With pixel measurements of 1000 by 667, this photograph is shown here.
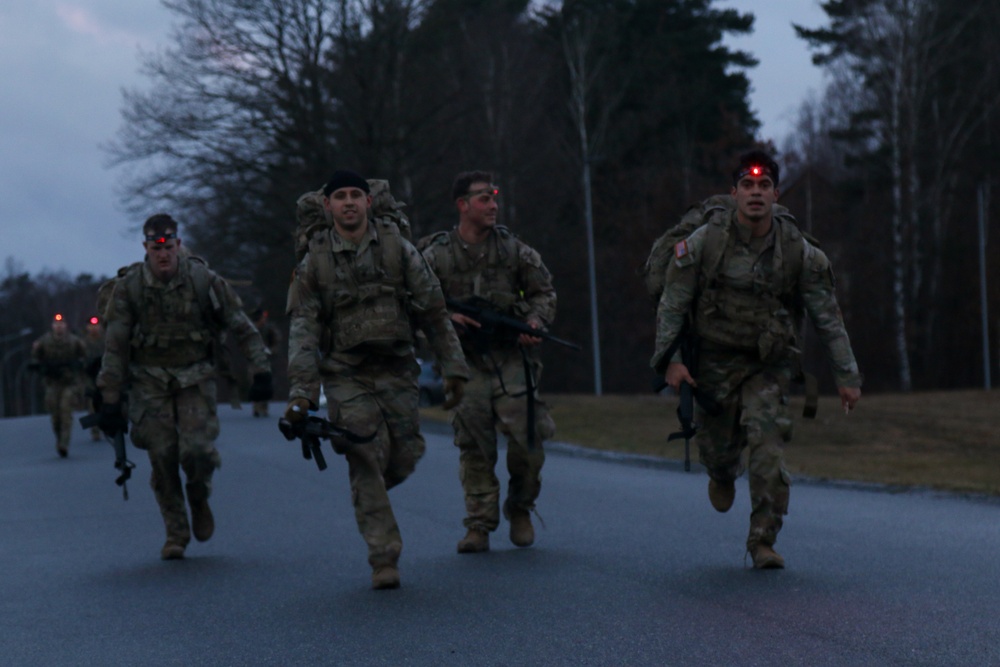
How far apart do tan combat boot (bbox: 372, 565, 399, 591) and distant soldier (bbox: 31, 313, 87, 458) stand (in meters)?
14.6

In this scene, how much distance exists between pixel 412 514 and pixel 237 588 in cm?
329

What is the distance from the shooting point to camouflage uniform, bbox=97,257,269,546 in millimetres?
8742

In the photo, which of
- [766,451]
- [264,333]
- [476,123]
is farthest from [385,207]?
[476,123]

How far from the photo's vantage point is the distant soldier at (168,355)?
873 cm

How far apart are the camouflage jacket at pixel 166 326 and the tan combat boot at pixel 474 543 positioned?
1667mm

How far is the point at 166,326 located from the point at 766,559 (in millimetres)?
3843

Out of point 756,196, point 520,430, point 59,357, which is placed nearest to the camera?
point 756,196

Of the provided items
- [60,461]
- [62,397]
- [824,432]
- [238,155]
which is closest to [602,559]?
[824,432]

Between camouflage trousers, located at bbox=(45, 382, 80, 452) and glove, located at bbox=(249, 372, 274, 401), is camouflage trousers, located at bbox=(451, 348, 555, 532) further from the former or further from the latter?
camouflage trousers, located at bbox=(45, 382, 80, 452)

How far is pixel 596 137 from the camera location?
153 feet

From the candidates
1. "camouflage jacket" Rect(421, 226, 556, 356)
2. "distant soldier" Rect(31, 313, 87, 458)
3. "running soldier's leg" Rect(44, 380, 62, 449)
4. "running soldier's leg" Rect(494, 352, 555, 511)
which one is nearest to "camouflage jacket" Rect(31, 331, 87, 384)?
"distant soldier" Rect(31, 313, 87, 458)

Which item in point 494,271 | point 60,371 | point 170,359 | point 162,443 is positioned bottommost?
point 162,443

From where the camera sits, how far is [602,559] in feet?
26.2

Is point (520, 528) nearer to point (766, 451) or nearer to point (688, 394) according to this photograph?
point (688, 394)
